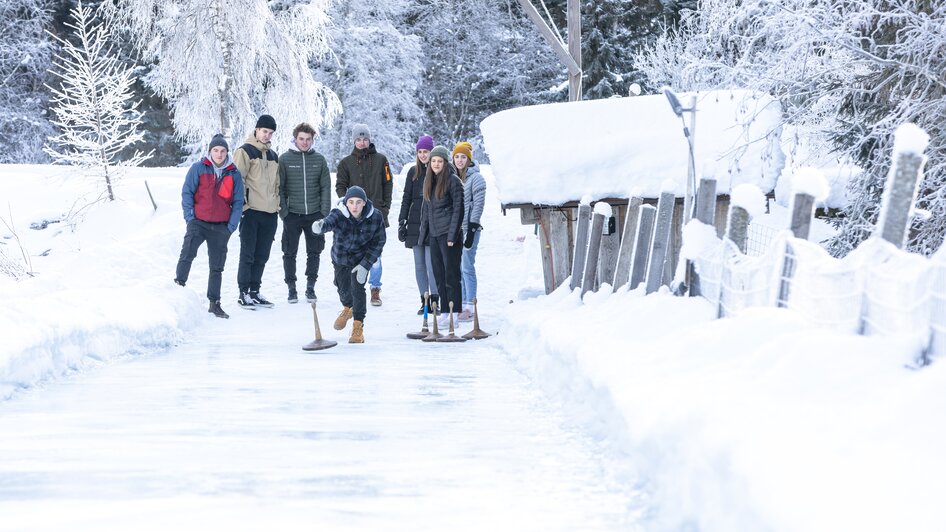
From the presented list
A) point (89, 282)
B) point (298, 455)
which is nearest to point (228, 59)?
point (89, 282)

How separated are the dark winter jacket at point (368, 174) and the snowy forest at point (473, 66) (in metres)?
3.35

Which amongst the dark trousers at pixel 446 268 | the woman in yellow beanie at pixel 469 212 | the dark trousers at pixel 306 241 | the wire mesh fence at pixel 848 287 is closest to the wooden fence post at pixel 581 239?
the woman in yellow beanie at pixel 469 212

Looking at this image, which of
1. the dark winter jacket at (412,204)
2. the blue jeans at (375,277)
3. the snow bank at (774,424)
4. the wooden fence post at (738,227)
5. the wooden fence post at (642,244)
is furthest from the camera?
the blue jeans at (375,277)

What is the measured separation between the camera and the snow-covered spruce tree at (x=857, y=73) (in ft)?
31.9

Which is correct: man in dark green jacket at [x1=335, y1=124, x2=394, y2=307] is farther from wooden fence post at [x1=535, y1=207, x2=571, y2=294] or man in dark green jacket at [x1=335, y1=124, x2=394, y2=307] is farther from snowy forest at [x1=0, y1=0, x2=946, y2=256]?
snowy forest at [x1=0, y1=0, x2=946, y2=256]

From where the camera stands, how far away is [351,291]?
9961mm

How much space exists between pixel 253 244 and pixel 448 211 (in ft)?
8.02

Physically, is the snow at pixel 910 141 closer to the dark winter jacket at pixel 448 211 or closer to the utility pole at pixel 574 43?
the dark winter jacket at pixel 448 211

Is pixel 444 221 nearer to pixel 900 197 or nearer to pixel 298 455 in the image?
pixel 298 455

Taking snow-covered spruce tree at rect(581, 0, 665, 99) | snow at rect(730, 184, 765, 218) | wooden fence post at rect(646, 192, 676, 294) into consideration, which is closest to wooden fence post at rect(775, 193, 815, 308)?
snow at rect(730, 184, 765, 218)

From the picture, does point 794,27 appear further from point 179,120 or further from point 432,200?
point 179,120

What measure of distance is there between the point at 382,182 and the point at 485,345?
3.21m

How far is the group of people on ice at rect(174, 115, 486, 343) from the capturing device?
396 inches

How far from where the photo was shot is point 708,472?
3.46 meters
